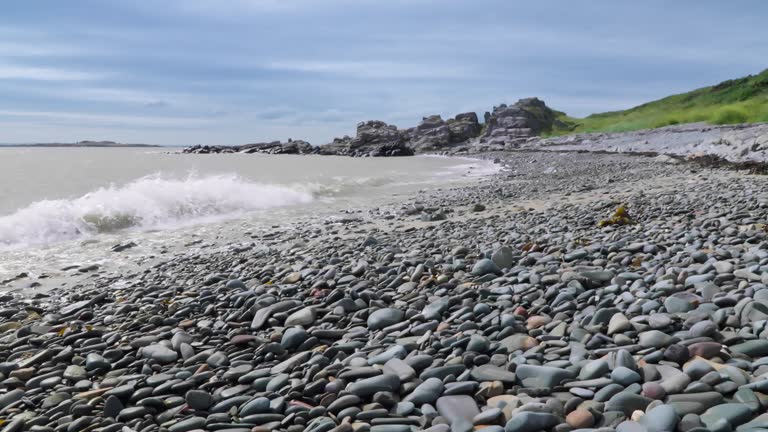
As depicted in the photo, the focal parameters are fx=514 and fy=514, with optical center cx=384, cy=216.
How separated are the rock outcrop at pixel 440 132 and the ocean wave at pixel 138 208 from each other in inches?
2875

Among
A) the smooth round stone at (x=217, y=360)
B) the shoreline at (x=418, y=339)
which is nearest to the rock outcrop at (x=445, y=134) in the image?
the shoreline at (x=418, y=339)

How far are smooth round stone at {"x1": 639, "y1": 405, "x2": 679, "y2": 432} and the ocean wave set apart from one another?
1188 centimetres

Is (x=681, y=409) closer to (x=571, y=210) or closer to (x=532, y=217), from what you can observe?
(x=532, y=217)

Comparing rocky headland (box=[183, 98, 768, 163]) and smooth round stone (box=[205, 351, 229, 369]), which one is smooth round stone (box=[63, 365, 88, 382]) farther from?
rocky headland (box=[183, 98, 768, 163])

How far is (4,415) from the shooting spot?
11.2 ft

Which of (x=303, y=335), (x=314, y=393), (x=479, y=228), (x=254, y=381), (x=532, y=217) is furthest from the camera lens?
(x=532, y=217)

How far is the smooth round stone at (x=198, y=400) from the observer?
3279 mm

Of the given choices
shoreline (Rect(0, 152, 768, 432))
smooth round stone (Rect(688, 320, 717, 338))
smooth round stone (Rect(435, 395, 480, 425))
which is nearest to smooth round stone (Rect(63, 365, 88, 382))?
shoreline (Rect(0, 152, 768, 432))

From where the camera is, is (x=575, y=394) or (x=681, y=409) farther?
(x=575, y=394)

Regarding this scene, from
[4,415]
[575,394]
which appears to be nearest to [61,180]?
[4,415]

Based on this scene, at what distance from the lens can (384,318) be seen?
14.5 feet

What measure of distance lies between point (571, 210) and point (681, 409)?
8289 mm

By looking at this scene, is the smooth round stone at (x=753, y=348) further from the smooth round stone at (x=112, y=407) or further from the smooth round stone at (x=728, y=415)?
the smooth round stone at (x=112, y=407)

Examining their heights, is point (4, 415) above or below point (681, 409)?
below
